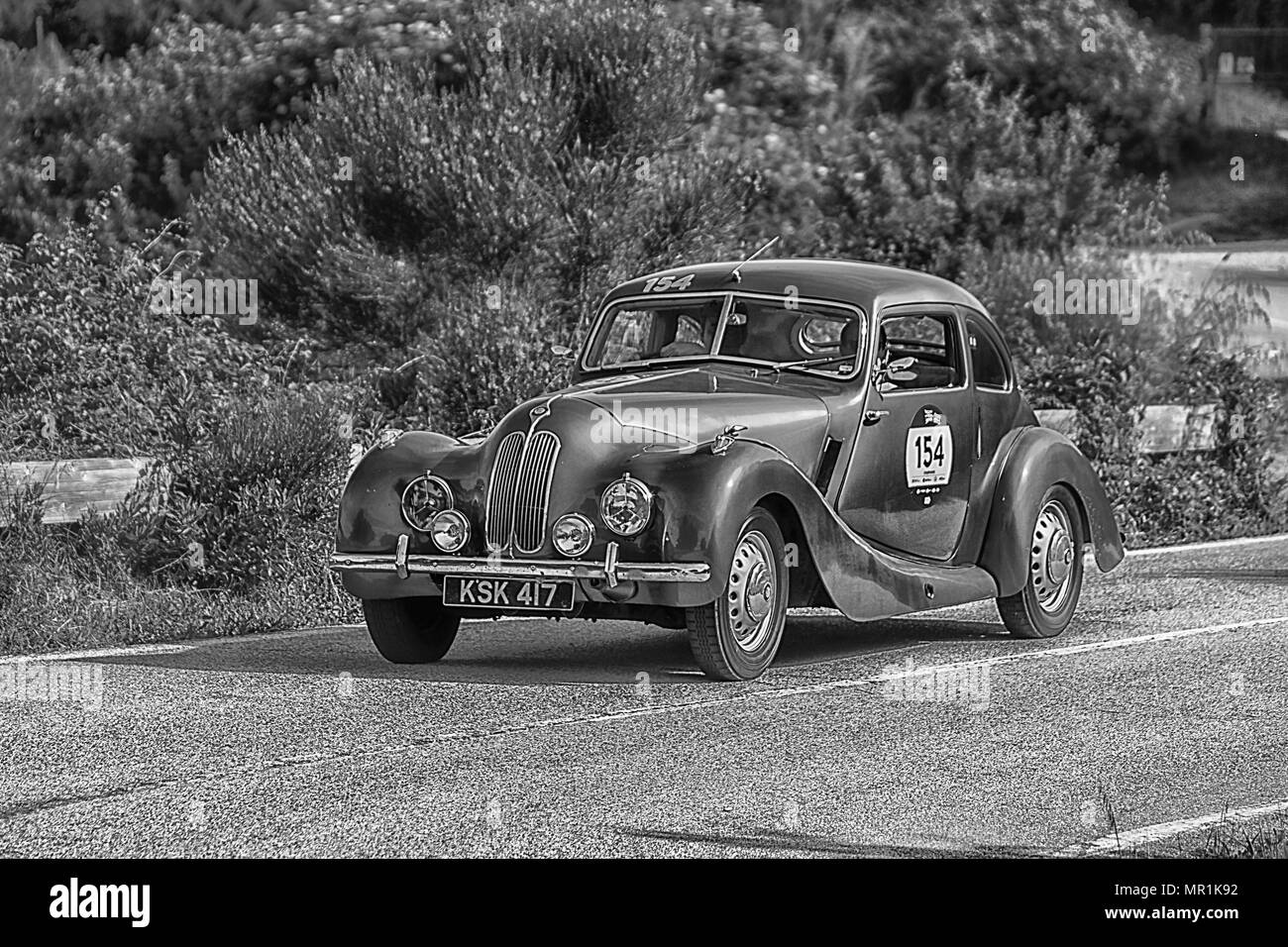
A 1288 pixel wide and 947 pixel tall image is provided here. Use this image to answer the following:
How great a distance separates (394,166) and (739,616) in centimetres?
1008

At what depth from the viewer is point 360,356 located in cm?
1844

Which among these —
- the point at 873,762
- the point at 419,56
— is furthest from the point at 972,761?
the point at 419,56

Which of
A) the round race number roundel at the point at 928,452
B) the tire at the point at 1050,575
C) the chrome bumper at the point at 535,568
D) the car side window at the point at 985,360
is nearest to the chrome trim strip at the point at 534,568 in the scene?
the chrome bumper at the point at 535,568

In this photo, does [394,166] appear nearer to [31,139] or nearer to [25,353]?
[25,353]

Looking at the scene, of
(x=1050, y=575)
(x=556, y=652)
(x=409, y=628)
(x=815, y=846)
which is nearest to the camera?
(x=815, y=846)

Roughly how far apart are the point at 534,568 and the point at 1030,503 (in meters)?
3.09

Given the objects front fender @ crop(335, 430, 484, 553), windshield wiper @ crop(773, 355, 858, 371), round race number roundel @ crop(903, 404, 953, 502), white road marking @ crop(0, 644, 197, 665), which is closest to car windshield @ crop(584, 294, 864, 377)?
windshield wiper @ crop(773, 355, 858, 371)

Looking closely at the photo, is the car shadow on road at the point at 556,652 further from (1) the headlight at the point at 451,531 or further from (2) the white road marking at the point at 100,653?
(1) the headlight at the point at 451,531

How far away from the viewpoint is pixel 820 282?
35.4ft

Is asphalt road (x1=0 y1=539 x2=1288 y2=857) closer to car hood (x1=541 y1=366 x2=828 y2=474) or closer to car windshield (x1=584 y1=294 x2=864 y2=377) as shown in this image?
car hood (x1=541 y1=366 x2=828 y2=474)

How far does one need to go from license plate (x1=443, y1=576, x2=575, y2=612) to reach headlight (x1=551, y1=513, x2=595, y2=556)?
138mm

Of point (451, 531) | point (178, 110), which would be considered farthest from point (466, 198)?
point (178, 110)

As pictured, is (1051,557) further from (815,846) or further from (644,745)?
(815,846)

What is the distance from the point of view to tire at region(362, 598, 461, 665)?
33.0 ft
